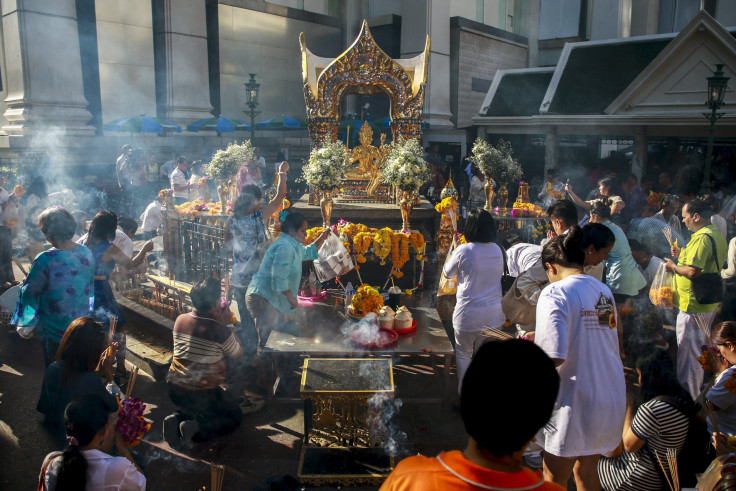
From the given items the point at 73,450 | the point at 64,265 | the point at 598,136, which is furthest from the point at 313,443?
the point at 598,136

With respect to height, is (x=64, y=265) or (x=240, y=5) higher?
(x=240, y=5)

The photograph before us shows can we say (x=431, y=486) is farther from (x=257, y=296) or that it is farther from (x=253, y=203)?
(x=253, y=203)

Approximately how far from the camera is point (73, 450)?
117 inches

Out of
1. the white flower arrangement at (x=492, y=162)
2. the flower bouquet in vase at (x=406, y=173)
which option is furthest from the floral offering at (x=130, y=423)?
the white flower arrangement at (x=492, y=162)

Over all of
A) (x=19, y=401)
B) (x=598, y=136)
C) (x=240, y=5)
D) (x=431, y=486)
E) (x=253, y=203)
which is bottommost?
(x=19, y=401)

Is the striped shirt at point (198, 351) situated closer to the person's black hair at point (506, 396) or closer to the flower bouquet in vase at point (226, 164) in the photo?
the person's black hair at point (506, 396)

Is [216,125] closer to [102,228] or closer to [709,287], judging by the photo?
[102,228]

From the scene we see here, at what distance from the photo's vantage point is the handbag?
557cm

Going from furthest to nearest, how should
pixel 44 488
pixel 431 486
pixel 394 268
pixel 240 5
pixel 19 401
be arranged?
pixel 240 5 < pixel 394 268 < pixel 19 401 < pixel 44 488 < pixel 431 486

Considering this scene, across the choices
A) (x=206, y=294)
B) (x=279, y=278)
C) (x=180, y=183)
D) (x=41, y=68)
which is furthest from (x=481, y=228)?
(x=41, y=68)

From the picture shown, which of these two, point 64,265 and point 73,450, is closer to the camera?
point 73,450

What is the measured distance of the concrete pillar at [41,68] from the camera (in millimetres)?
14727

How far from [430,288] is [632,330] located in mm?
3098

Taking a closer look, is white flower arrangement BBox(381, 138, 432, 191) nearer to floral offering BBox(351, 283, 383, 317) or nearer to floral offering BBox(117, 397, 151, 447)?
floral offering BBox(351, 283, 383, 317)
